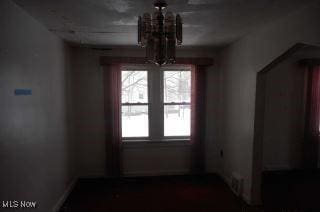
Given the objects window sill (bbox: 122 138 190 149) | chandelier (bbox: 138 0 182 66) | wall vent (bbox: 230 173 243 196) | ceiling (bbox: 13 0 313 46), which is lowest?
wall vent (bbox: 230 173 243 196)

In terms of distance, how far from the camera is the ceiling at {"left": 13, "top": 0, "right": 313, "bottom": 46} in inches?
67.2

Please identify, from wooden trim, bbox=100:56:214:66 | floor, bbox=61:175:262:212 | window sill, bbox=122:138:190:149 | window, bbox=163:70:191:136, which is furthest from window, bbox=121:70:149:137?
floor, bbox=61:175:262:212

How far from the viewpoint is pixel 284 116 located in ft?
12.8

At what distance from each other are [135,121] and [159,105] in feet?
1.83

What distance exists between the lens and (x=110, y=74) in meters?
3.54

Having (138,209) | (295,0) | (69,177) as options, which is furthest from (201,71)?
(69,177)

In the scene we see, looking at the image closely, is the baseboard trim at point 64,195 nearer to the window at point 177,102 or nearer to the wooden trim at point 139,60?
the window at point 177,102

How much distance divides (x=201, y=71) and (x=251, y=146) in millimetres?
1598

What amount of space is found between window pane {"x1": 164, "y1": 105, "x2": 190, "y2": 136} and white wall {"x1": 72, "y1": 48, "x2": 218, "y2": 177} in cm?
25

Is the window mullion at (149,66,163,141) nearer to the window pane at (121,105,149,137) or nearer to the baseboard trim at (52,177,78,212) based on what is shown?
the window pane at (121,105,149,137)

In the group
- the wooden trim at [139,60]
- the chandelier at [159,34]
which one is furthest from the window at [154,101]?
the chandelier at [159,34]

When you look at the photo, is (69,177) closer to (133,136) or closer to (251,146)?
(133,136)

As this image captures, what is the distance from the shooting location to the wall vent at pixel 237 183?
3.03 m

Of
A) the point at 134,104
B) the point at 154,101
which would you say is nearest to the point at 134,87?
the point at 134,104
